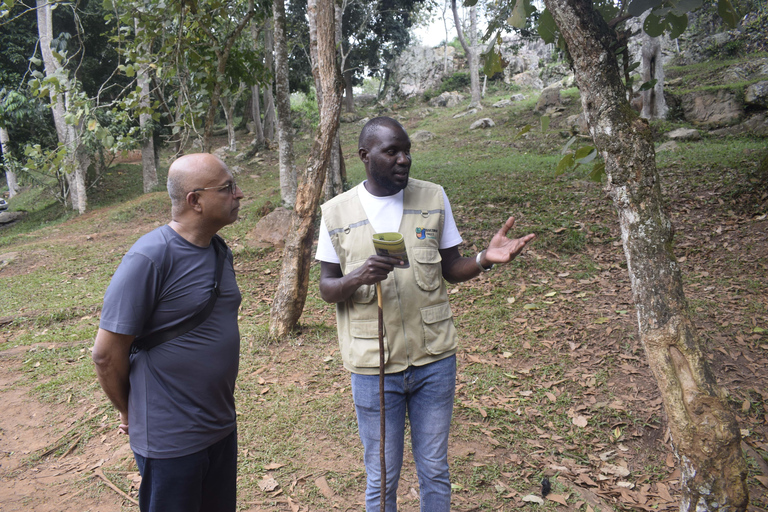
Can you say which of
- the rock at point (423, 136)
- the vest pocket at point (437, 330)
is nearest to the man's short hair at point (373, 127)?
the vest pocket at point (437, 330)

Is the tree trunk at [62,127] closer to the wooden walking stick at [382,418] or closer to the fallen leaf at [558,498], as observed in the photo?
the wooden walking stick at [382,418]

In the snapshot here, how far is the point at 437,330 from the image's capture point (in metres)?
2.35

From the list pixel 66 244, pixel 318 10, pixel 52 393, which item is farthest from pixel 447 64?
pixel 52 393

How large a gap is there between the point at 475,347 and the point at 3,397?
16.0ft

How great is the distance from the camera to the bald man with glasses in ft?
6.48

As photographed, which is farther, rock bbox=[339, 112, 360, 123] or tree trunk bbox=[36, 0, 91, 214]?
rock bbox=[339, 112, 360, 123]

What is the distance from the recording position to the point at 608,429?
388 cm

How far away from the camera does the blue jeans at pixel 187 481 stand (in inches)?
80.3

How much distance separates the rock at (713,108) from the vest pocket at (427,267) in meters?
12.0

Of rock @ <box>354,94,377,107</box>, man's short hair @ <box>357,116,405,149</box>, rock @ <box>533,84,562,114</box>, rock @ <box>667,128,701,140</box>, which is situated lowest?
man's short hair @ <box>357,116,405,149</box>

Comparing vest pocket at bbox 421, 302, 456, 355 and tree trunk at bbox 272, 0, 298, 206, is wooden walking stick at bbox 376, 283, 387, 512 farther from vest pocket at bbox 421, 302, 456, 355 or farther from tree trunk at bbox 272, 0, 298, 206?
tree trunk at bbox 272, 0, 298, 206

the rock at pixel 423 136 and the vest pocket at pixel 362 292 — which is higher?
the rock at pixel 423 136

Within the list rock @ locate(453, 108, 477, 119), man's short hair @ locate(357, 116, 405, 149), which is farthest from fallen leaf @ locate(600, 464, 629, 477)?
rock @ locate(453, 108, 477, 119)

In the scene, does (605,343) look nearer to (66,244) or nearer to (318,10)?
(318,10)
